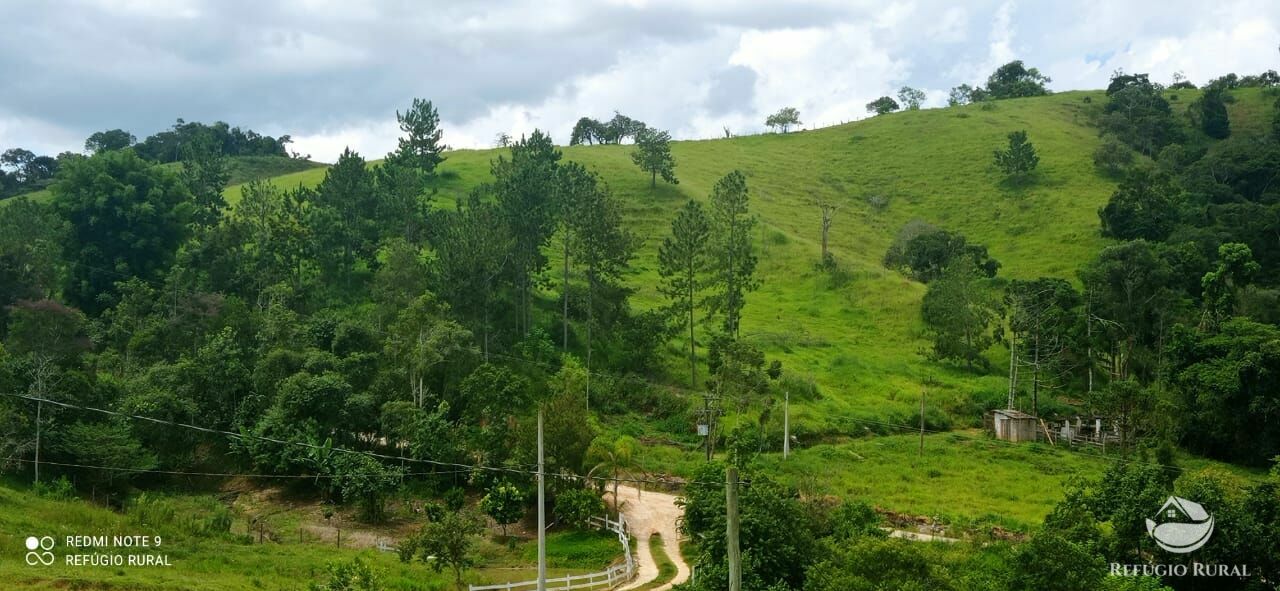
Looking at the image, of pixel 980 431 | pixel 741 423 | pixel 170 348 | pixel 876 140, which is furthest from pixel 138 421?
pixel 876 140

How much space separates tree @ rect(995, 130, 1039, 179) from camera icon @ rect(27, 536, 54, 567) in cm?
9684

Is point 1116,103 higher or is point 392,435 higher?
point 1116,103

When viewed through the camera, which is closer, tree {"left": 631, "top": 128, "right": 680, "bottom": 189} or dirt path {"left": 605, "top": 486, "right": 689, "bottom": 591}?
dirt path {"left": 605, "top": 486, "right": 689, "bottom": 591}

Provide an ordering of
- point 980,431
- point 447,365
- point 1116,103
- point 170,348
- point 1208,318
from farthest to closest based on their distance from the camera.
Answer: point 1116,103 < point 1208,318 < point 980,431 < point 170,348 < point 447,365

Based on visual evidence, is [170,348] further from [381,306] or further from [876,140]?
[876,140]

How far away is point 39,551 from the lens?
2467 centimetres

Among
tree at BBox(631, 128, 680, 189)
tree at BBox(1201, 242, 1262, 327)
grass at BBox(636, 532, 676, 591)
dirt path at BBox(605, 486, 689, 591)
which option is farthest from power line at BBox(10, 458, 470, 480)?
tree at BBox(631, 128, 680, 189)

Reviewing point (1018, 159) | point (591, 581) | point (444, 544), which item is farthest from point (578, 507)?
point (1018, 159)

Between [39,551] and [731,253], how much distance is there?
127 ft

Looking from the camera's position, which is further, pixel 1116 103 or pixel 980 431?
pixel 1116 103

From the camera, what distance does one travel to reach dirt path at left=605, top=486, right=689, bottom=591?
29.8 m

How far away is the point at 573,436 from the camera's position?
35.8 m

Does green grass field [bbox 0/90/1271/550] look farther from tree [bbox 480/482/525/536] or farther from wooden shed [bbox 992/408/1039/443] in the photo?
tree [bbox 480/482/525/536]

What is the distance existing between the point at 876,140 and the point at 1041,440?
271 ft
